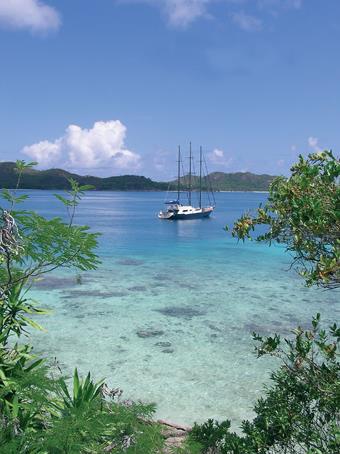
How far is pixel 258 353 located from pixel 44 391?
390cm

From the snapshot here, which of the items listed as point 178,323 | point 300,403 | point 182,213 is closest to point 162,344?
point 178,323

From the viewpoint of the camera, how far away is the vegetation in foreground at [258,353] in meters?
4.44

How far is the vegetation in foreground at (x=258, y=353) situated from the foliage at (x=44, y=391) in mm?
18

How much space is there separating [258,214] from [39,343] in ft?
46.0

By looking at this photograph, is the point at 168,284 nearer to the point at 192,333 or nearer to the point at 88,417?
the point at 192,333

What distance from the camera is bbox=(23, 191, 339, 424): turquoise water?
1318cm

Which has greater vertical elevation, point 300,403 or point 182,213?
point 300,403

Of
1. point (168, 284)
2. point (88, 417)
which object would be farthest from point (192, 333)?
point (88, 417)

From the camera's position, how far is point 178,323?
768 inches

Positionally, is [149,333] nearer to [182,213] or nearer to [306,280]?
[306,280]

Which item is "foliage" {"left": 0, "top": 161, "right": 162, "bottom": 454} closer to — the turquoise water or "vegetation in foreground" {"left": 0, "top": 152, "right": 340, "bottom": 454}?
"vegetation in foreground" {"left": 0, "top": 152, "right": 340, "bottom": 454}

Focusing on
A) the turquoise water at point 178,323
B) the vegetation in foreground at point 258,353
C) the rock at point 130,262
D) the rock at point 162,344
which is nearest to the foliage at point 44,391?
the vegetation in foreground at point 258,353

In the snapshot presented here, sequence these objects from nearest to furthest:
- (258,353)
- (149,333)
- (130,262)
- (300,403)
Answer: (258,353) < (300,403) < (149,333) < (130,262)

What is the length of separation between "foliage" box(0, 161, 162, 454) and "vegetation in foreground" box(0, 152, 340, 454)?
0.06 ft
